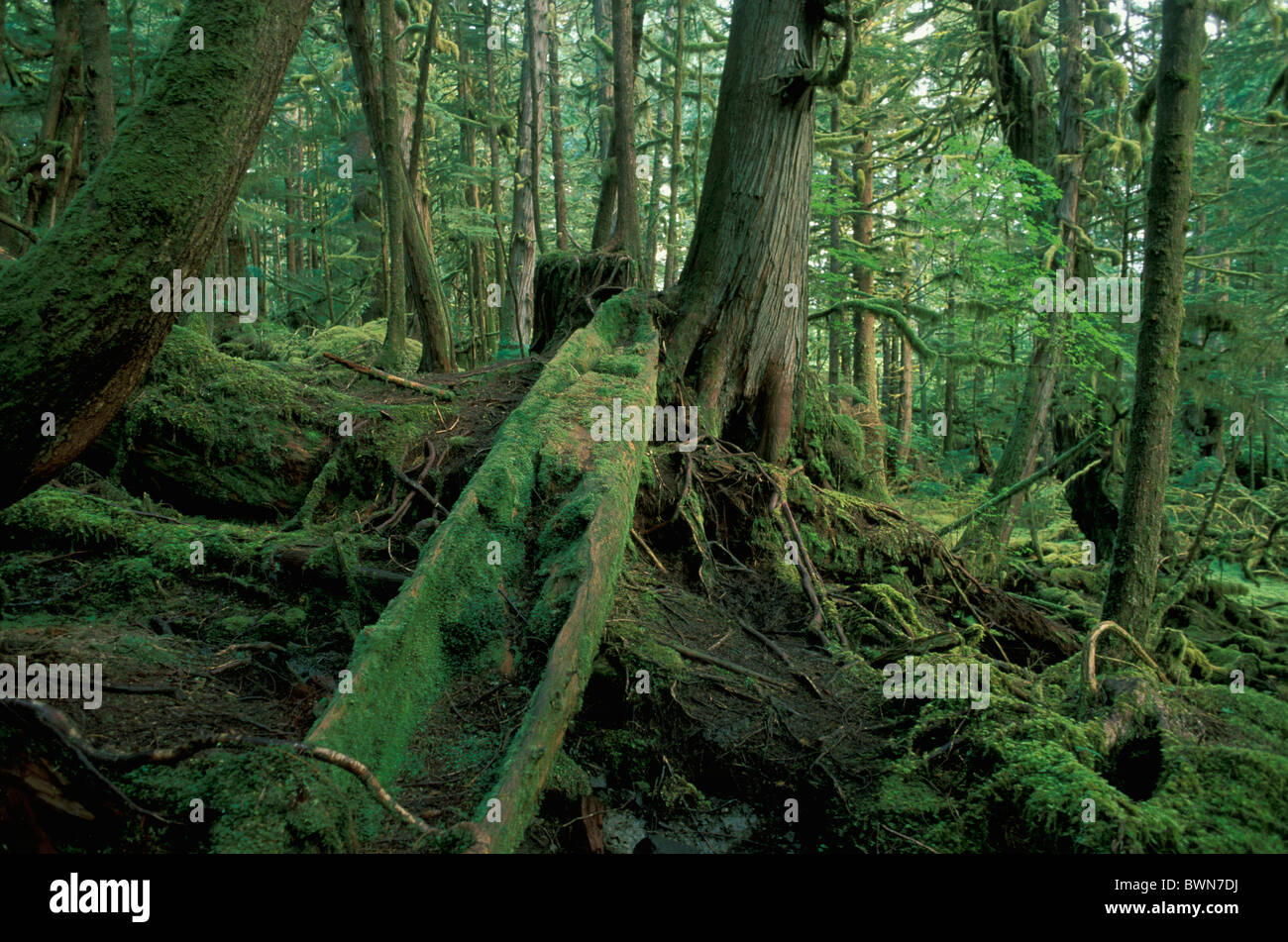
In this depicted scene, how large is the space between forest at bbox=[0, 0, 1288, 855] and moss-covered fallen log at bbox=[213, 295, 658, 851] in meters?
0.02

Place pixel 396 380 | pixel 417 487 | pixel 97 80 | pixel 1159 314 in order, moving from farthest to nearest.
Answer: pixel 97 80 → pixel 396 380 → pixel 1159 314 → pixel 417 487

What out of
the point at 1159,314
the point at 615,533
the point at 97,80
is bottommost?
the point at 615,533

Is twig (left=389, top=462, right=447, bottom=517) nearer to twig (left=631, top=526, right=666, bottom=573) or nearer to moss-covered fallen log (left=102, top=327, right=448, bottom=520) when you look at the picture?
moss-covered fallen log (left=102, top=327, right=448, bottom=520)

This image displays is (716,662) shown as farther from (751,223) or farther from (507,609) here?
(751,223)

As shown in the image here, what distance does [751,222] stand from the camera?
623 centimetres

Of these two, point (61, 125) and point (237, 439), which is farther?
point (61, 125)

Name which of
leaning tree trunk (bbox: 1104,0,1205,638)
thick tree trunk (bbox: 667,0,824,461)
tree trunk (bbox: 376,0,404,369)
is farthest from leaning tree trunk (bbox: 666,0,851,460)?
tree trunk (bbox: 376,0,404,369)

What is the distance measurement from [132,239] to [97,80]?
5.44m

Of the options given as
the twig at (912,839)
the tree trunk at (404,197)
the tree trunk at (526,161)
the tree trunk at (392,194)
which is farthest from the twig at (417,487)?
the tree trunk at (526,161)

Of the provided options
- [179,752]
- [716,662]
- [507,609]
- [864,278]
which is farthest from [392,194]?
[864,278]

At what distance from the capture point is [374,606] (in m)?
3.82

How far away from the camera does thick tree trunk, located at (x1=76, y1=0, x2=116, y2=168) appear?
6.12 metres

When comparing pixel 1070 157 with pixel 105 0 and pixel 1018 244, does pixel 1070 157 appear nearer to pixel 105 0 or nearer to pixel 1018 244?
pixel 1018 244

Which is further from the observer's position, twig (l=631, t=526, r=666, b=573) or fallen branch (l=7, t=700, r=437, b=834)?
twig (l=631, t=526, r=666, b=573)
